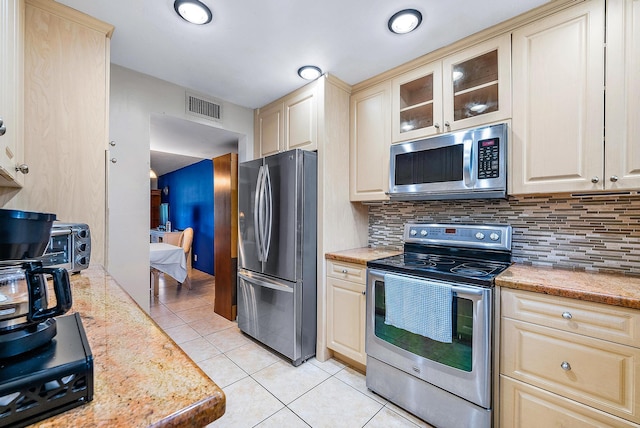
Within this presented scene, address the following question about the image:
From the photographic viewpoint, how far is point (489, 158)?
175 cm

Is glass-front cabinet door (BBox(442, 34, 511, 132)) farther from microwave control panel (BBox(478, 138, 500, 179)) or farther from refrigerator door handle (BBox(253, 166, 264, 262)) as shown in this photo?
refrigerator door handle (BBox(253, 166, 264, 262))

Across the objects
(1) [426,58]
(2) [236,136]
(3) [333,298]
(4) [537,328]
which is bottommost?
(3) [333,298]

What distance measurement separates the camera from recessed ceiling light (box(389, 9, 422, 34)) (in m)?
1.63

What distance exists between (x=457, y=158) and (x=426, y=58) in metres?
0.80

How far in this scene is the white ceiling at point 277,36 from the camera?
159 centimetres

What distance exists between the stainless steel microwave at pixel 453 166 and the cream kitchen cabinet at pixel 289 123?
2.48 ft

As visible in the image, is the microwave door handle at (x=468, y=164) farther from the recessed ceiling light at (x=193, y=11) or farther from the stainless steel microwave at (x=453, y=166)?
the recessed ceiling light at (x=193, y=11)

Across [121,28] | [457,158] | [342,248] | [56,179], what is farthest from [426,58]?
[56,179]

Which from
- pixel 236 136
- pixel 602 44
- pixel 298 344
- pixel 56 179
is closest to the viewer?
pixel 602 44

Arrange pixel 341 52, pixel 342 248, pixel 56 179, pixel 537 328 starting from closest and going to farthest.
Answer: pixel 537 328
pixel 56 179
pixel 341 52
pixel 342 248

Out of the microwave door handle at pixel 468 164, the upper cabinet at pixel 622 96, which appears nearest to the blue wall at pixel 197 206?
the microwave door handle at pixel 468 164

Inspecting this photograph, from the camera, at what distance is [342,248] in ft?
8.15

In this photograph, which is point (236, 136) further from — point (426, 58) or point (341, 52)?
point (426, 58)

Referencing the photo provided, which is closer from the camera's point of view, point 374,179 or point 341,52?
point 341,52
